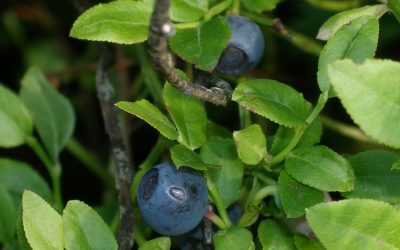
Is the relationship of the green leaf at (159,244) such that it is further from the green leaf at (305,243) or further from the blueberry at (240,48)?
the blueberry at (240,48)

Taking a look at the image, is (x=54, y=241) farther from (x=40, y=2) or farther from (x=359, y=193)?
(x=40, y=2)

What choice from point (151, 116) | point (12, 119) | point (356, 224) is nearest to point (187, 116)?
point (151, 116)

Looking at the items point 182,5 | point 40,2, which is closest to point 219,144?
point 182,5

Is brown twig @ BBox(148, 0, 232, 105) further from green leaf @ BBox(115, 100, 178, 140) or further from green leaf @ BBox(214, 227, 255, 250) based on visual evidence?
green leaf @ BBox(214, 227, 255, 250)

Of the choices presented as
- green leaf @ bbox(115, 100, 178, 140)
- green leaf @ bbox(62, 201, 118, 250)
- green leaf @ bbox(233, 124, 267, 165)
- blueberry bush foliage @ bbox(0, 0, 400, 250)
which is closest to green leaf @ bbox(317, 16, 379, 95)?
blueberry bush foliage @ bbox(0, 0, 400, 250)

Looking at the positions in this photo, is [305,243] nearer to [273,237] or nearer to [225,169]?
[273,237]

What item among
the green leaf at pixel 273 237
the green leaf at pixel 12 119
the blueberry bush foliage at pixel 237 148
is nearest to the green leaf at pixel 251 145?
the blueberry bush foliage at pixel 237 148
